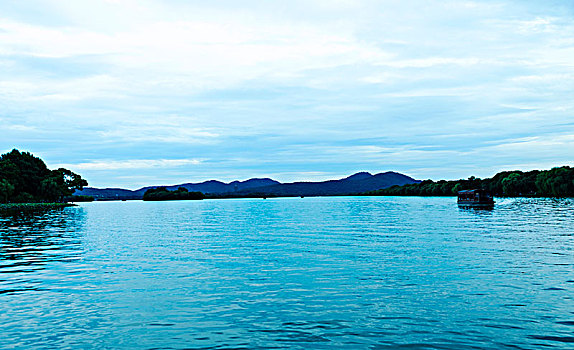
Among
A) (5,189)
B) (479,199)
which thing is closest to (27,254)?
(5,189)

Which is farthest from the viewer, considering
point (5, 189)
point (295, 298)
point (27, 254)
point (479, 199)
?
point (479, 199)

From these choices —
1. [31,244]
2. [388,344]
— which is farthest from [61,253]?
[388,344]

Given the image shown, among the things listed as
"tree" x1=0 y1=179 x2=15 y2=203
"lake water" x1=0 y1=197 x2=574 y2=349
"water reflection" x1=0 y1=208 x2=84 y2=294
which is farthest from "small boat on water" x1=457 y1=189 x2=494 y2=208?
"tree" x1=0 y1=179 x2=15 y2=203

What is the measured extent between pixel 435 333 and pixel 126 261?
30.2 m

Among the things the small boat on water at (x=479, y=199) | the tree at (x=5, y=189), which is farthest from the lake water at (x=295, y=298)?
the tree at (x=5, y=189)

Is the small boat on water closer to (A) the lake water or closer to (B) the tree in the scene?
(A) the lake water

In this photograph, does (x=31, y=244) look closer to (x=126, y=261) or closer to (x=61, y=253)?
(x=61, y=253)

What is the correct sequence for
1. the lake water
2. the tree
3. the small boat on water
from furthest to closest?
1. the small boat on water
2. the tree
3. the lake water

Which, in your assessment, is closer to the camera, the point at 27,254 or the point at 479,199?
the point at 27,254

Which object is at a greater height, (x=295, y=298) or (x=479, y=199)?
(x=479, y=199)

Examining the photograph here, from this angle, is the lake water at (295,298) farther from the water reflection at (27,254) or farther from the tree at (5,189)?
the tree at (5,189)

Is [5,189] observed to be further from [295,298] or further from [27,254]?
[295,298]

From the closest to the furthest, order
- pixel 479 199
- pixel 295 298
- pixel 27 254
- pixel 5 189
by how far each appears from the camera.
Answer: pixel 295 298
pixel 27 254
pixel 5 189
pixel 479 199

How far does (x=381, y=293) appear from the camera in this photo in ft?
85.8
